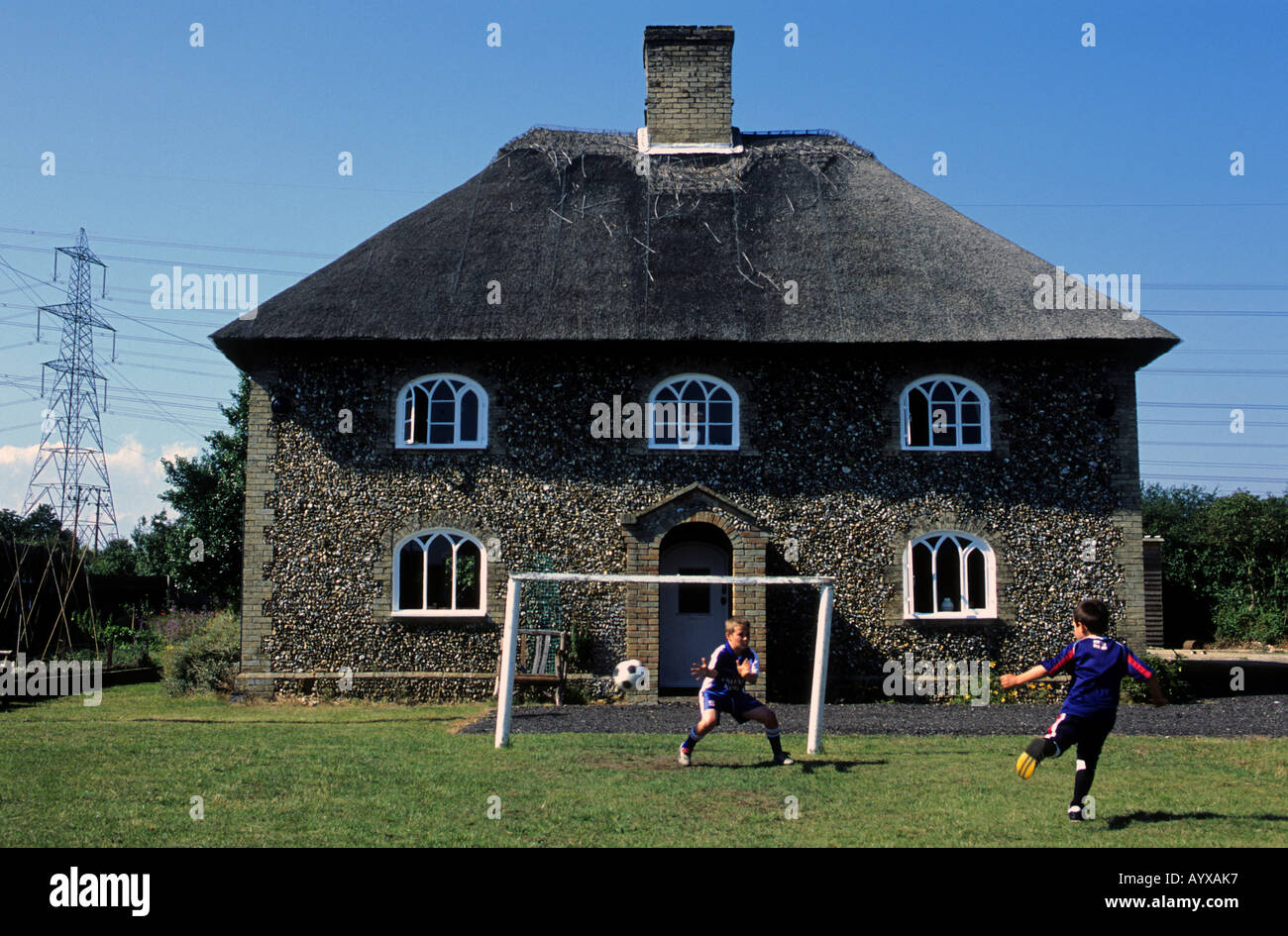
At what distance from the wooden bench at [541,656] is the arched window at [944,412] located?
6311mm

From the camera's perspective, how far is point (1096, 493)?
1680 cm

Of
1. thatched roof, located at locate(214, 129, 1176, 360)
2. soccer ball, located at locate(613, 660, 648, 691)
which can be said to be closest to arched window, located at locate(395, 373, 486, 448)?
thatched roof, located at locate(214, 129, 1176, 360)

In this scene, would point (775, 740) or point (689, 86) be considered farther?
point (689, 86)

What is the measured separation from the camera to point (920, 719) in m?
13.6

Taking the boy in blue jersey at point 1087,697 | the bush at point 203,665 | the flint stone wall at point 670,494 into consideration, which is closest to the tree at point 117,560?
the bush at point 203,665

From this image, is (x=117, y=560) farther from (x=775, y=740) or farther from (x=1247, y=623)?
(x=775, y=740)

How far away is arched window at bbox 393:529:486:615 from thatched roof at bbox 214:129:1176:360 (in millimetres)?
3121

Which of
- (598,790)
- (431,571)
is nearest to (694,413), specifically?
(431,571)

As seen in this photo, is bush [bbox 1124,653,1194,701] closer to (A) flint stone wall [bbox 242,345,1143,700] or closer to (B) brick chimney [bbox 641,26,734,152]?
(A) flint stone wall [bbox 242,345,1143,700]

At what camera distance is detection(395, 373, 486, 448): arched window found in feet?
55.6

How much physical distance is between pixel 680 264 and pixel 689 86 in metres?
5.15
